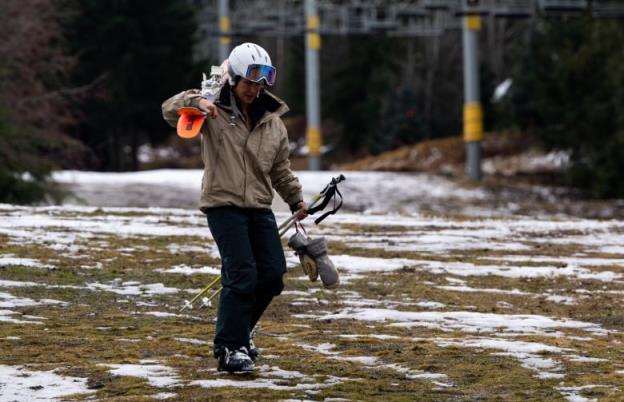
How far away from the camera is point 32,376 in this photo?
8117 mm

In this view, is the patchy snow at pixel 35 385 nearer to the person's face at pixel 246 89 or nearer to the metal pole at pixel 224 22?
the person's face at pixel 246 89

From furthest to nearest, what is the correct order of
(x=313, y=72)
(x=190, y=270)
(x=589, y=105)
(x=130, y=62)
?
(x=130, y=62) < (x=313, y=72) < (x=589, y=105) < (x=190, y=270)

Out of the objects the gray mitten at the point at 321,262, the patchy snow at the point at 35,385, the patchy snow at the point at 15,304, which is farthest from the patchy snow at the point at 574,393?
the patchy snow at the point at 15,304

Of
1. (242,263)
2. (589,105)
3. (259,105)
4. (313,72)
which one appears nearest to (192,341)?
(242,263)

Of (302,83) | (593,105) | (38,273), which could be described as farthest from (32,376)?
(302,83)

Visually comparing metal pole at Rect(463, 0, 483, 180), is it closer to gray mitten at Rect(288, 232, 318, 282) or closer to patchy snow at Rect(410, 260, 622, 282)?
patchy snow at Rect(410, 260, 622, 282)

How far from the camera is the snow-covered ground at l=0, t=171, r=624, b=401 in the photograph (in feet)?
27.3

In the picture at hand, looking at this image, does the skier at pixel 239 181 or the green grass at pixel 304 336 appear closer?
the green grass at pixel 304 336

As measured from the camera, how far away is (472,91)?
120 ft

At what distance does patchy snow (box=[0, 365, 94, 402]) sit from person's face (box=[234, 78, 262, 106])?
1797 millimetres

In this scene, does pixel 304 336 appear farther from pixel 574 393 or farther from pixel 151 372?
pixel 574 393

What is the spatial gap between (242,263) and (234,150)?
2.09ft

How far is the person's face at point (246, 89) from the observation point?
8.25 meters

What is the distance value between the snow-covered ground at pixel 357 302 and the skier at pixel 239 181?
1.14 ft
